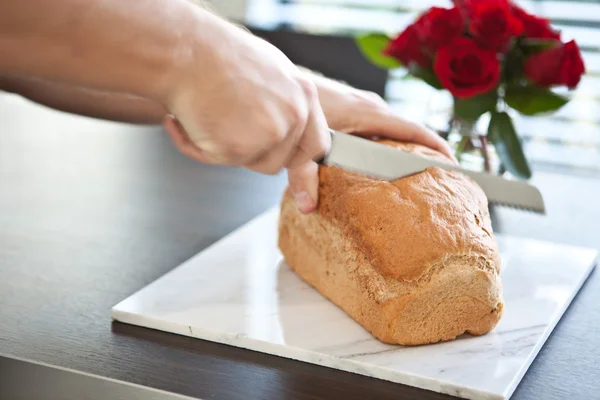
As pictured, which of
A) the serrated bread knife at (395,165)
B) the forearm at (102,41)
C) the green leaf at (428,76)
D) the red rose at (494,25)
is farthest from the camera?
the green leaf at (428,76)

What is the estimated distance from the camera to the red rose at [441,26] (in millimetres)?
1257

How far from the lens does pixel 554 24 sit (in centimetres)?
390

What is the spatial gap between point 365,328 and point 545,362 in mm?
201

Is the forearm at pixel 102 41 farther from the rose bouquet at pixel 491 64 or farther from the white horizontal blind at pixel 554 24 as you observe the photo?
the white horizontal blind at pixel 554 24

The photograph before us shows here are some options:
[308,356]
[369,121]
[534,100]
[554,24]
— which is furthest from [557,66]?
[554,24]

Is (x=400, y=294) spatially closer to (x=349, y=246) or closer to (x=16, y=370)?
(x=349, y=246)

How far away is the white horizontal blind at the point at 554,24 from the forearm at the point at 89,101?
2.55 meters

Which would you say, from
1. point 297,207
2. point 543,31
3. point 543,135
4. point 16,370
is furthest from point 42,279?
point 543,135

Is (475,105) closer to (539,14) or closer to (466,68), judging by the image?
(466,68)

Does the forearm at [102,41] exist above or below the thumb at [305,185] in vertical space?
above

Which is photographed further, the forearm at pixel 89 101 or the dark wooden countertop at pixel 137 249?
the forearm at pixel 89 101

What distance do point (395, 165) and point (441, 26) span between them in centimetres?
43

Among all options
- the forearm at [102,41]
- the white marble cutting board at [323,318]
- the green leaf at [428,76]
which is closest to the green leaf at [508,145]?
the green leaf at [428,76]

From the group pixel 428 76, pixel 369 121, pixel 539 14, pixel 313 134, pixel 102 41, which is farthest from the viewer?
pixel 539 14
